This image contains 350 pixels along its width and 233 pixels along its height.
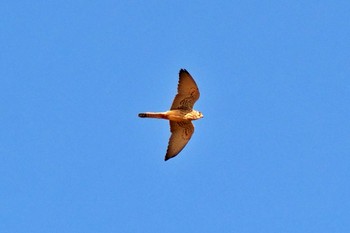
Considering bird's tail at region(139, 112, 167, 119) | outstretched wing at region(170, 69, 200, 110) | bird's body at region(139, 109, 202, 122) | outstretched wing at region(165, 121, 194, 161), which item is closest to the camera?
outstretched wing at region(170, 69, 200, 110)

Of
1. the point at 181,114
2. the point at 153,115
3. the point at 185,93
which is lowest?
the point at 153,115

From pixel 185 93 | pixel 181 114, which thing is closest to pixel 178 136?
pixel 181 114

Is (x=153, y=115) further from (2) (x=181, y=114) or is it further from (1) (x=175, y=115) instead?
(2) (x=181, y=114)

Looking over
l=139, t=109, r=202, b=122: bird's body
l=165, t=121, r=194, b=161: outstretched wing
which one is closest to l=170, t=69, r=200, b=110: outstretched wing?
l=139, t=109, r=202, b=122: bird's body

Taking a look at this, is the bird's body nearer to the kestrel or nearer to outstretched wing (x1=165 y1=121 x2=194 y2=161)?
the kestrel

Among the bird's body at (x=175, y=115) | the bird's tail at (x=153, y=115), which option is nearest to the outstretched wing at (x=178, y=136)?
the bird's body at (x=175, y=115)

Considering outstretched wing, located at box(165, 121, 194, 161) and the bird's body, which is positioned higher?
the bird's body
